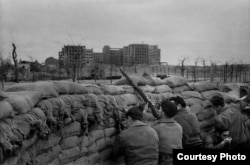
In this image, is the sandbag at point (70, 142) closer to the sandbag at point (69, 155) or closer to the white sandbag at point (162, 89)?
the sandbag at point (69, 155)

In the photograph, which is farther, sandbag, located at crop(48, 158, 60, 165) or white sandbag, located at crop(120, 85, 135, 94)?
white sandbag, located at crop(120, 85, 135, 94)

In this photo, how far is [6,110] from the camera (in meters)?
2.38

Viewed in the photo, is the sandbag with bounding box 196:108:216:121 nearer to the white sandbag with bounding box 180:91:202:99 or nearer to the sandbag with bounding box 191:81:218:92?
the white sandbag with bounding box 180:91:202:99

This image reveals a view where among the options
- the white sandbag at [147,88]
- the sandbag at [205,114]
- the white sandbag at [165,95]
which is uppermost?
the white sandbag at [147,88]

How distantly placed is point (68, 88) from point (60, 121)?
0.48 meters

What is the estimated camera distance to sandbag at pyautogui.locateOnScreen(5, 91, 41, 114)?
2590 mm

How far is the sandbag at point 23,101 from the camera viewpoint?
2.59 metres

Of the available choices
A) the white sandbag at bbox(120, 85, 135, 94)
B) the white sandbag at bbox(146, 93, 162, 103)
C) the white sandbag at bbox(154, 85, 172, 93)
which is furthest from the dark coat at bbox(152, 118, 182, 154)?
the white sandbag at bbox(154, 85, 172, 93)

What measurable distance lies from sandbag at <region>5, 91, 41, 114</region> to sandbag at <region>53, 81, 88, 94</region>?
1.36ft

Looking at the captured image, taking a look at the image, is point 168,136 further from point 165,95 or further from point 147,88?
point 165,95

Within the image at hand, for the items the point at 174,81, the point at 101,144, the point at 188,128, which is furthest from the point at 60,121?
the point at 174,81

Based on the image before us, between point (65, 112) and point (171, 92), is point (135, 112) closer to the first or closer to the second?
point (65, 112)

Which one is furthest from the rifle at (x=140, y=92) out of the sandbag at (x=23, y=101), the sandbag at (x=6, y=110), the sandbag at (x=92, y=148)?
the sandbag at (x=6, y=110)

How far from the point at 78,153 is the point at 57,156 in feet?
1.18
